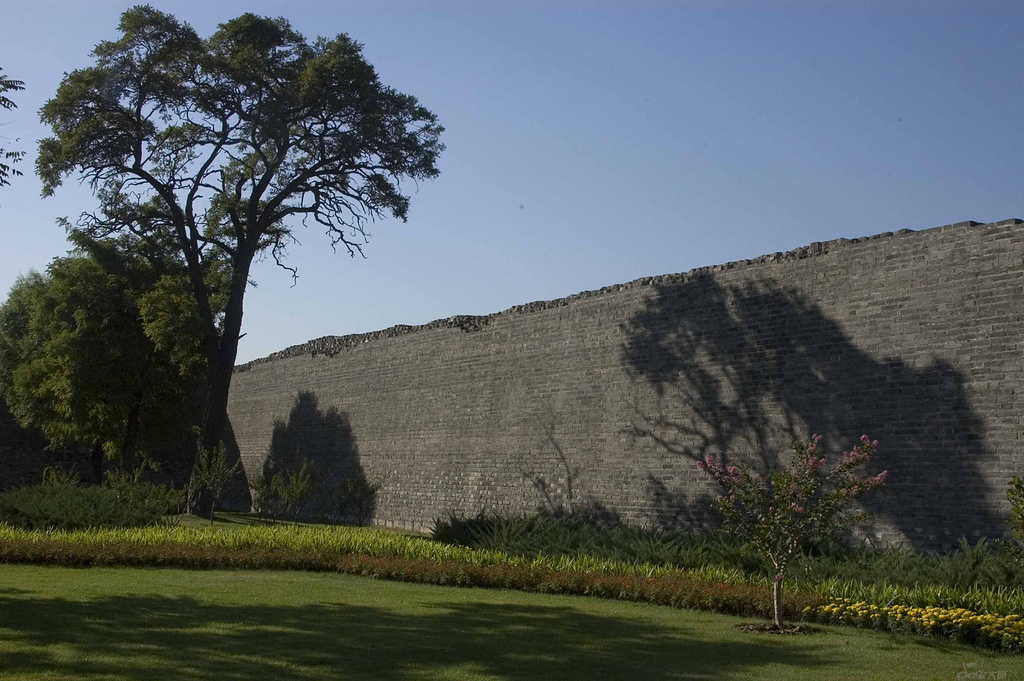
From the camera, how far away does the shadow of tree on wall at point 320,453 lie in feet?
75.0

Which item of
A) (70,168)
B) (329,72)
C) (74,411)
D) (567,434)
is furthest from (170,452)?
(567,434)

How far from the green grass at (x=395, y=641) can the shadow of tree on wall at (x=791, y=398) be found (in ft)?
12.8

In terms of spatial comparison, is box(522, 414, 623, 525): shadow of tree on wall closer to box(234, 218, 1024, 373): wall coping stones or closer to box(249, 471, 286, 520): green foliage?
box(234, 218, 1024, 373): wall coping stones

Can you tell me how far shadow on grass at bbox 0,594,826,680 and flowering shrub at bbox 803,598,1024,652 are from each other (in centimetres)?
123

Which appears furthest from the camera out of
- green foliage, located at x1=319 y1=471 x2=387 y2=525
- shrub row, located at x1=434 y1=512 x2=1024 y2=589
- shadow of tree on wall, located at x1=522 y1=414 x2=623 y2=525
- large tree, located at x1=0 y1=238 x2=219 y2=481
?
large tree, located at x1=0 y1=238 x2=219 y2=481

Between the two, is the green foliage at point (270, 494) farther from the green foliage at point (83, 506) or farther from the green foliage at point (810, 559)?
the green foliage at point (810, 559)

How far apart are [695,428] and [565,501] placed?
3.02m

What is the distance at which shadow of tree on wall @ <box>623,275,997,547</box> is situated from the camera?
37.0ft

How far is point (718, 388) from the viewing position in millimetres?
14258

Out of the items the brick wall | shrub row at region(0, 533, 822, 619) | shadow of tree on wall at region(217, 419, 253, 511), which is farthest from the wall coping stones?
shrub row at region(0, 533, 822, 619)

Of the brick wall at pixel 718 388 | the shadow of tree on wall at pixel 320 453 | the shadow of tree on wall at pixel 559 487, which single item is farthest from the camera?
the shadow of tree on wall at pixel 320 453

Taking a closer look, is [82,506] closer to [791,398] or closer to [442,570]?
[442,570]

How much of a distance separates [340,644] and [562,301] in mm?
11359

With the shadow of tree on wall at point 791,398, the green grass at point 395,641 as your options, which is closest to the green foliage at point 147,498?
the green grass at point 395,641
